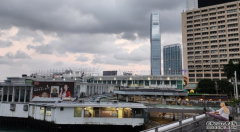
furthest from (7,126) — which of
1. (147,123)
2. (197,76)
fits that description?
(197,76)

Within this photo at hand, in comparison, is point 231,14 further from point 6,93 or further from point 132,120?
point 6,93

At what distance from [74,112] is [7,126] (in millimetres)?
19264

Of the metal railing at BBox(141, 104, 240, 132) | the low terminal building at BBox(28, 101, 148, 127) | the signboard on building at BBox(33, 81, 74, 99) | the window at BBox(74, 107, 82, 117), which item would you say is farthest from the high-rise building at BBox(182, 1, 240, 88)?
the metal railing at BBox(141, 104, 240, 132)

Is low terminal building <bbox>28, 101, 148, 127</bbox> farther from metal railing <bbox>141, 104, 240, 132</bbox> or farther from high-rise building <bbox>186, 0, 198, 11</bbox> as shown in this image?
high-rise building <bbox>186, 0, 198, 11</bbox>

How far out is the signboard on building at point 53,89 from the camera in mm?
60875

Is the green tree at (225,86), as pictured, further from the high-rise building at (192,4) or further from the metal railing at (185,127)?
the metal railing at (185,127)

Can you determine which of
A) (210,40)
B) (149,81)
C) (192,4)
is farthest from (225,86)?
(192,4)

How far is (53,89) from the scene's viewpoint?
6144 cm

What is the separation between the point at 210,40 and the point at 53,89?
104 m

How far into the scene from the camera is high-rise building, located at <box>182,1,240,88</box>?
116438 mm

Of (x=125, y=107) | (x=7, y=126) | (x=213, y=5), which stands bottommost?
(x=7, y=126)

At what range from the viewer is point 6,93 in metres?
60.5

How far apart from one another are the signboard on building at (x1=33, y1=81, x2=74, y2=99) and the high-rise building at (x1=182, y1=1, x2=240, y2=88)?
292 feet

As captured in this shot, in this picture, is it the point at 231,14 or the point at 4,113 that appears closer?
the point at 4,113
